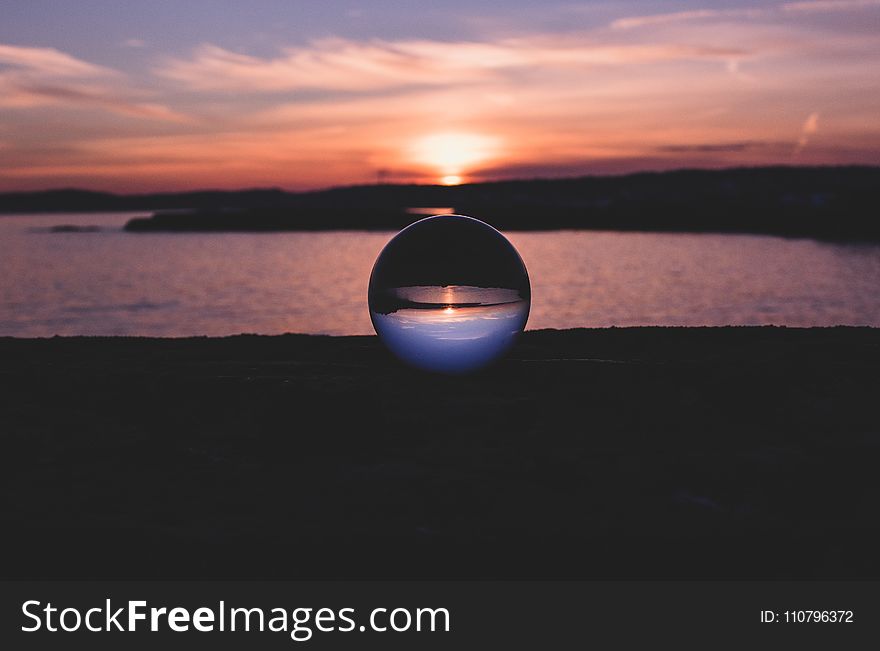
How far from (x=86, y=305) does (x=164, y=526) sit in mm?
35052

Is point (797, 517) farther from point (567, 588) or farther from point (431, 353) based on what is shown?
point (431, 353)

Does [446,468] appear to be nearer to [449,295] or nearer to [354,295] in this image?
[449,295]

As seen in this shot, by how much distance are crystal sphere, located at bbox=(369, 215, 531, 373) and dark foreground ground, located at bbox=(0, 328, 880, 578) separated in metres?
0.27

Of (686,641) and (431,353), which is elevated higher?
(431,353)

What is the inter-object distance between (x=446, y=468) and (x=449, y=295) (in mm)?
1966

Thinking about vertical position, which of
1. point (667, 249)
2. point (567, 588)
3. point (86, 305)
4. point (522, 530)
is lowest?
point (567, 588)

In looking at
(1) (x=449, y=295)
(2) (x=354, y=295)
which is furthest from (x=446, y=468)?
(2) (x=354, y=295)

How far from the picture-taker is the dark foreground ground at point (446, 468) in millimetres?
3598

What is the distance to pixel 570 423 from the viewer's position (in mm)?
5191

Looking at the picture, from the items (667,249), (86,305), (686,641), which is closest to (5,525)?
(686,641)

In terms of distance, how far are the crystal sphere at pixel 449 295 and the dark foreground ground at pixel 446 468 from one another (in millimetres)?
268

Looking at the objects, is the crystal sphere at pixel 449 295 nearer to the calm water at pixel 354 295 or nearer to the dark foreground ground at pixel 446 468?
the dark foreground ground at pixel 446 468

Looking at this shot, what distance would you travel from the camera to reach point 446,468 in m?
4.47

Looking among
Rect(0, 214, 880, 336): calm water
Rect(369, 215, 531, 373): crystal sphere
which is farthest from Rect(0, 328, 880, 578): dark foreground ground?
Rect(0, 214, 880, 336): calm water
